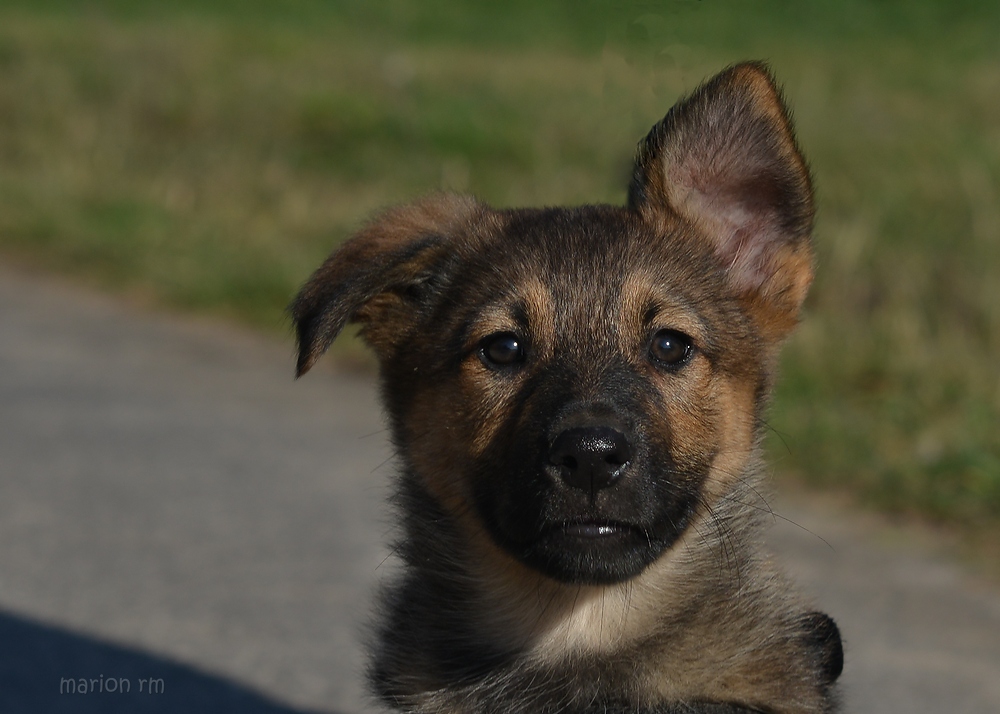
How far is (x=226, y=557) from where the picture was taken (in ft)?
18.2

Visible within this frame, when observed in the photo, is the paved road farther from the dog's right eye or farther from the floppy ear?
the dog's right eye

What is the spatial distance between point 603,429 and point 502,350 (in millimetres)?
499

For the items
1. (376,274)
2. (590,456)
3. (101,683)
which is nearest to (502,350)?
(376,274)

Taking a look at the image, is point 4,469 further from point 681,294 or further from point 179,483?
point 681,294

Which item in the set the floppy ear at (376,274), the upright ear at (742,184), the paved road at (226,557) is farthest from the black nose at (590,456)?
the paved road at (226,557)

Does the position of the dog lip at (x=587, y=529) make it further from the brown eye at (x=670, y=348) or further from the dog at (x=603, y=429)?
the brown eye at (x=670, y=348)

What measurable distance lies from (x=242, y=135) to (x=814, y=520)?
906cm

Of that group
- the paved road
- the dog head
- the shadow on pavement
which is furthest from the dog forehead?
the shadow on pavement

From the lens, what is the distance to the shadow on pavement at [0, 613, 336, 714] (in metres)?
4.29

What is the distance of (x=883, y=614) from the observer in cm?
511

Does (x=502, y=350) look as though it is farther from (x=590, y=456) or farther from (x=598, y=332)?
(x=590, y=456)

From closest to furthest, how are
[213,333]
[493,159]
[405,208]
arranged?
1. [405,208]
2. [213,333]
3. [493,159]

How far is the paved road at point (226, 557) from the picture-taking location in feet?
14.8

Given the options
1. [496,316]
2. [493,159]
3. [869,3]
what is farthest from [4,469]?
[869,3]
